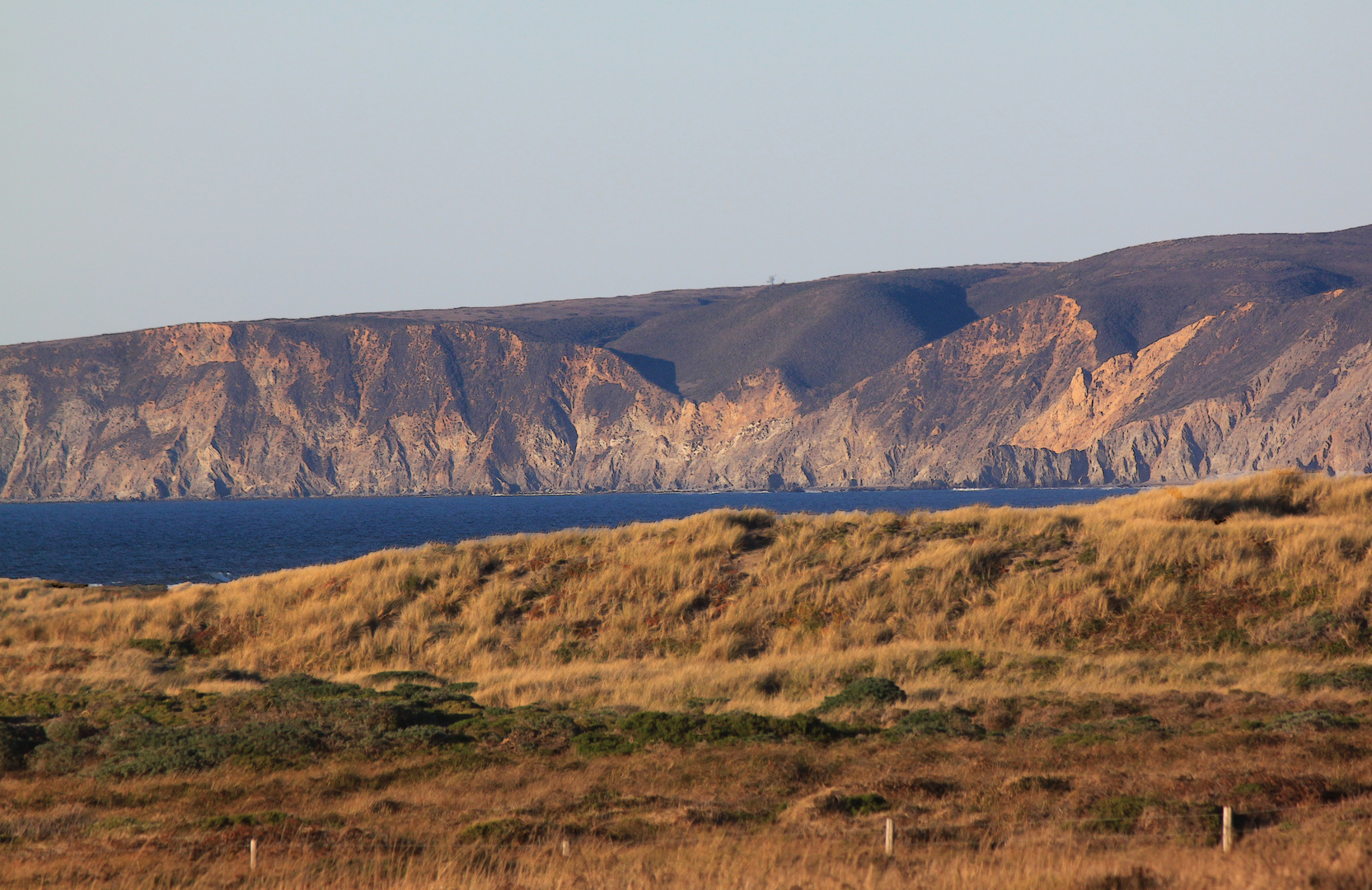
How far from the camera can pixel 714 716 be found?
15.7m

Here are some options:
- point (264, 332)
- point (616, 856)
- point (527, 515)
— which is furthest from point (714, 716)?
point (264, 332)

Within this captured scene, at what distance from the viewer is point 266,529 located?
9975 centimetres

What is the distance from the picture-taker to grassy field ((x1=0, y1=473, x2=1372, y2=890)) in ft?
30.1

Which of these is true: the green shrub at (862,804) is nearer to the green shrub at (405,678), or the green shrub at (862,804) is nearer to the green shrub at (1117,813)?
the green shrub at (1117,813)

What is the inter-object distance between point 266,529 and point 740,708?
89.8 metres

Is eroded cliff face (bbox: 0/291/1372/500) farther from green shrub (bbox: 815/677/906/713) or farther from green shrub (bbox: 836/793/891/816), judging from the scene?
green shrub (bbox: 836/793/891/816)

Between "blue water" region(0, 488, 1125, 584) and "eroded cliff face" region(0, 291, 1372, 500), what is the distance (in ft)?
34.5

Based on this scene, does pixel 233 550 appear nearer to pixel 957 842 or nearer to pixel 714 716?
pixel 714 716

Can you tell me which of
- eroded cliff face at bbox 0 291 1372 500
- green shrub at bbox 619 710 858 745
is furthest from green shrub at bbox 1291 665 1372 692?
eroded cliff face at bbox 0 291 1372 500

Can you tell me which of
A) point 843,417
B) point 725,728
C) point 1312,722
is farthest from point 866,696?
point 843,417

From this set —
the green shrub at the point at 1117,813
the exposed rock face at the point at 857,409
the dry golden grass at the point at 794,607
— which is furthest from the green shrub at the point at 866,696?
the exposed rock face at the point at 857,409

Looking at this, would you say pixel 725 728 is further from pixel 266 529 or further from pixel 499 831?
pixel 266 529

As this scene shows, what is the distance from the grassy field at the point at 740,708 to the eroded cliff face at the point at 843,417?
13259 cm

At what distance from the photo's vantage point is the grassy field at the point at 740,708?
30.1 ft
